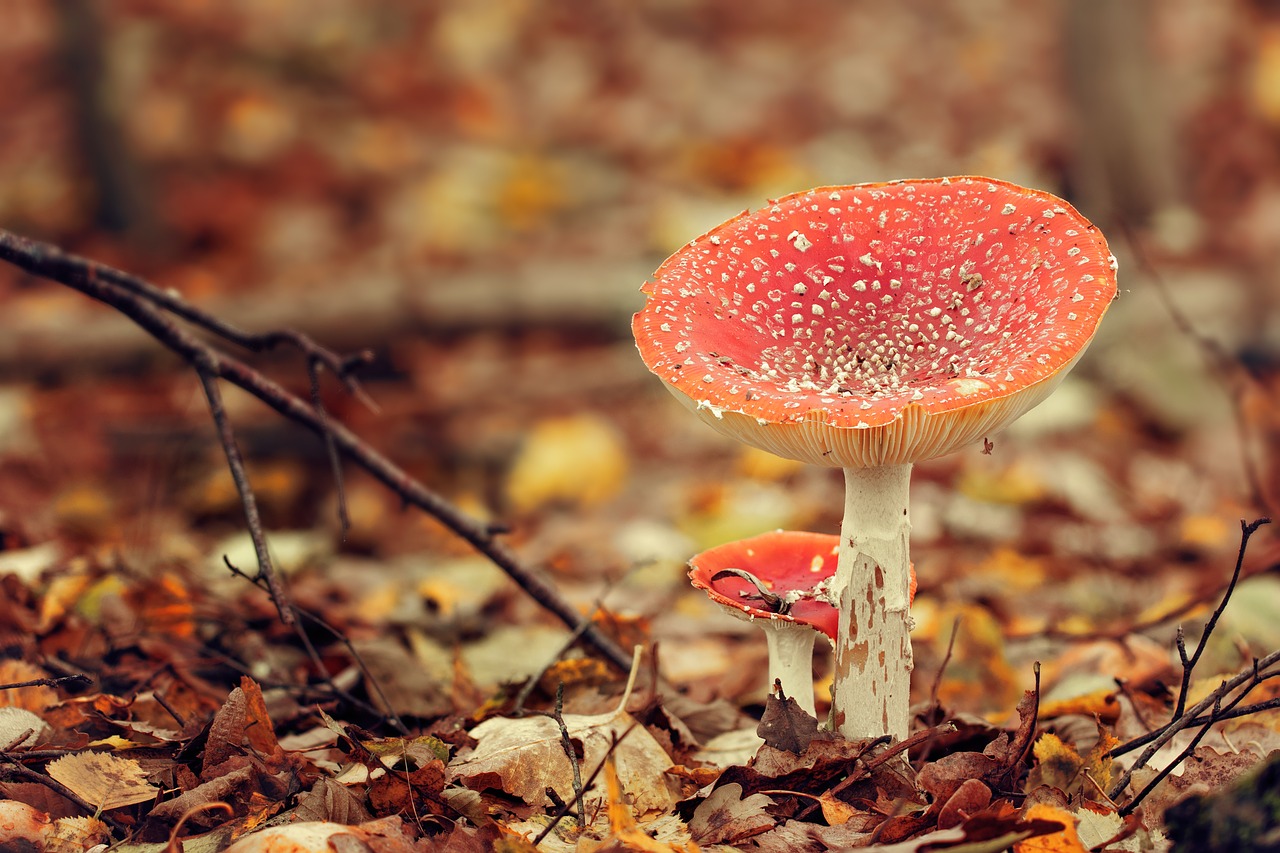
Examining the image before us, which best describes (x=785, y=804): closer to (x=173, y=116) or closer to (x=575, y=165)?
(x=575, y=165)

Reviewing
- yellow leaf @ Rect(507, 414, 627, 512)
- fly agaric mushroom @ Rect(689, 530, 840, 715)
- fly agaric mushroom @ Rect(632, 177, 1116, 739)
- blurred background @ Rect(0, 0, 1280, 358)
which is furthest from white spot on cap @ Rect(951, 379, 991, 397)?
blurred background @ Rect(0, 0, 1280, 358)

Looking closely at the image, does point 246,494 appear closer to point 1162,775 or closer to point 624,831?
point 624,831

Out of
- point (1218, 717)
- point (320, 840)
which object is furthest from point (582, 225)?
point (320, 840)

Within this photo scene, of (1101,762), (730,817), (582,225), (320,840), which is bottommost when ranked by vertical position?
(320,840)

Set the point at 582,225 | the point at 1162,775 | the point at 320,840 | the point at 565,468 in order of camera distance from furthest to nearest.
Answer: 1. the point at 582,225
2. the point at 565,468
3. the point at 1162,775
4. the point at 320,840

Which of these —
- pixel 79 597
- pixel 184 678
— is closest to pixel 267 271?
pixel 79 597

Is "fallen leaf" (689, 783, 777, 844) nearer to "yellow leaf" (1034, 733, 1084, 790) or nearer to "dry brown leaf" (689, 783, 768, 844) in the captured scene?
"dry brown leaf" (689, 783, 768, 844)
